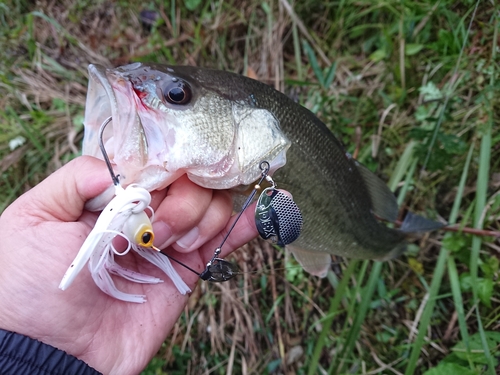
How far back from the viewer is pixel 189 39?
2895 mm

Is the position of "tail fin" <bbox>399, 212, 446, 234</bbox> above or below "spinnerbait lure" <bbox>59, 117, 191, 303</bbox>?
below

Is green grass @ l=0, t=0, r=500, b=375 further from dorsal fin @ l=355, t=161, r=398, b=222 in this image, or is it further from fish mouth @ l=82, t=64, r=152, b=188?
fish mouth @ l=82, t=64, r=152, b=188

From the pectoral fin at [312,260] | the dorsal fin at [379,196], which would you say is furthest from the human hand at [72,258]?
the dorsal fin at [379,196]

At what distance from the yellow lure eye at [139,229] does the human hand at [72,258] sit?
0.12m

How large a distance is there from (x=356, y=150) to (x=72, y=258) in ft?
5.39

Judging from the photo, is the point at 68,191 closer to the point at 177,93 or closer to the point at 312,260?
the point at 177,93

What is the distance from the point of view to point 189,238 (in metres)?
1.25

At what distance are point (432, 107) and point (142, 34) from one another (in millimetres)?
2226

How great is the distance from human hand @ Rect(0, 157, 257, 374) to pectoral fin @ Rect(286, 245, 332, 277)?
0.50 meters

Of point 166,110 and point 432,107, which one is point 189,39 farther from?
point 166,110

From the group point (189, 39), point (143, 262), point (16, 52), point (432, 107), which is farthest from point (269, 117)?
point (16, 52)

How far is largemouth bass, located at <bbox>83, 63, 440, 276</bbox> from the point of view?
1.08 metres

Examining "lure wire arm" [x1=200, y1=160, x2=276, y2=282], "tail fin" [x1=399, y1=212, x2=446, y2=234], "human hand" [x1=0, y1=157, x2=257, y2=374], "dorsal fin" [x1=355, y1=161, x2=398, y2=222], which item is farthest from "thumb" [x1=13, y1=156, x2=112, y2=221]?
"tail fin" [x1=399, y1=212, x2=446, y2=234]

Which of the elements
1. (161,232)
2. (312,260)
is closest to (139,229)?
(161,232)
